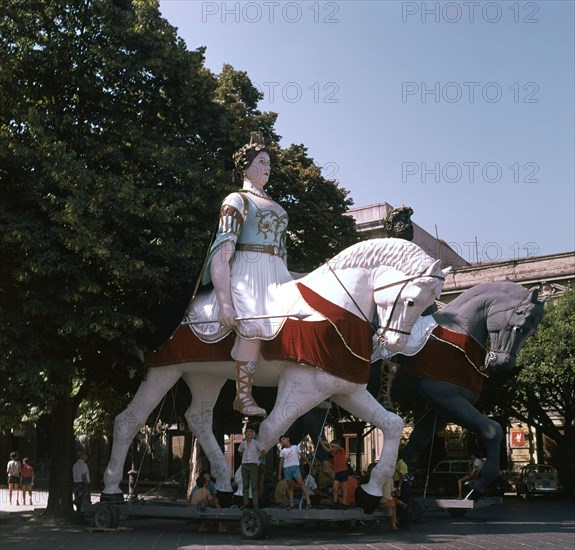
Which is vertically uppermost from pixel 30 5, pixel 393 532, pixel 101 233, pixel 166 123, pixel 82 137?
pixel 30 5

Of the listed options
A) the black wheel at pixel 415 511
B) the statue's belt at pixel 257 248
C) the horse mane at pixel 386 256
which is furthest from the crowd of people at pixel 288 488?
the horse mane at pixel 386 256

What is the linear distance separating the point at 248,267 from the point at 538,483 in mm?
20829

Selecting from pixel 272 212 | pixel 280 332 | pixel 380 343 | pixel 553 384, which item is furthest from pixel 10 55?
pixel 553 384

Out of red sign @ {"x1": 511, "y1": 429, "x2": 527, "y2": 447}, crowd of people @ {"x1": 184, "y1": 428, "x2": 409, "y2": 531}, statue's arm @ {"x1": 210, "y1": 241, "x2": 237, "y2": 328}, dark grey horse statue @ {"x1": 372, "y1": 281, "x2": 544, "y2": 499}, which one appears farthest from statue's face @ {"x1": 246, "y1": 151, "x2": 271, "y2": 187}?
red sign @ {"x1": 511, "y1": 429, "x2": 527, "y2": 447}

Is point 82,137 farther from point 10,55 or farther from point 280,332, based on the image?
point 280,332

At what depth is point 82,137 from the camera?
13.3 metres

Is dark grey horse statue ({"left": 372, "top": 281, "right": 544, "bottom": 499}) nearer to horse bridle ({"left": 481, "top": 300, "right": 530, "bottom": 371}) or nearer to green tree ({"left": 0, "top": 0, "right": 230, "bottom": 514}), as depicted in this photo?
horse bridle ({"left": 481, "top": 300, "right": 530, "bottom": 371})

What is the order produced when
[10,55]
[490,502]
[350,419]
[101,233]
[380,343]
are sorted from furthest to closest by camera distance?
1. [350,419]
2. [490,502]
3. [10,55]
4. [101,233]
5. [380,343]

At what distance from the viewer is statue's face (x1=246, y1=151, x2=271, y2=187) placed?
1245 centimetres

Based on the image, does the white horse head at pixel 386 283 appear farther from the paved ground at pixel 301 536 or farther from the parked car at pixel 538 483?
the parked car at pixel 538 483

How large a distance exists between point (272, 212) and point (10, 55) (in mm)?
5372

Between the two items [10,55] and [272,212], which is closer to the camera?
[272,212]

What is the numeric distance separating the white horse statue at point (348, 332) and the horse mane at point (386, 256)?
0.01 m

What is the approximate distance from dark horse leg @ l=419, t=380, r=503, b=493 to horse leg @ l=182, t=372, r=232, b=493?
433 centimetres
